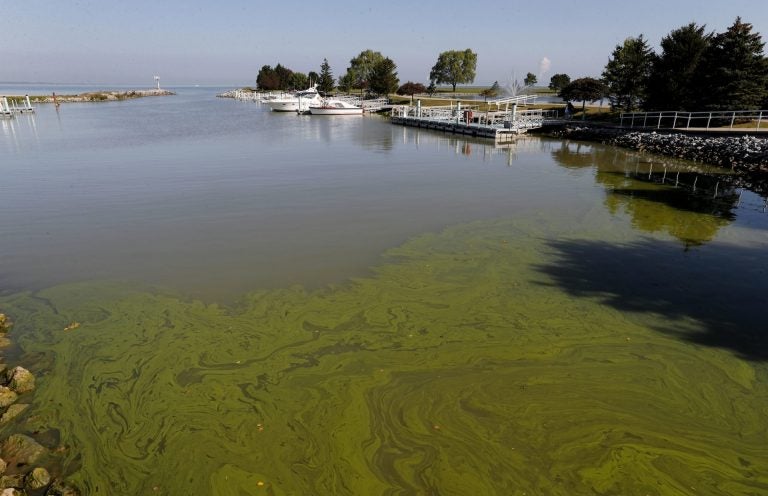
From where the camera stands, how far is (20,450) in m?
4.78

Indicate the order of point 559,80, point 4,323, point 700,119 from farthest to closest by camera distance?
point 559,80
point 700,119
point 4,323

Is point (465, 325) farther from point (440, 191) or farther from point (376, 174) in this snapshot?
point (376, 174)

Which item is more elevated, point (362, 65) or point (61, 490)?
point (362, 65)

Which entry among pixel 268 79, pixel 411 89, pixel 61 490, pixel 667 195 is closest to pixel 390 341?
pixel 61 490

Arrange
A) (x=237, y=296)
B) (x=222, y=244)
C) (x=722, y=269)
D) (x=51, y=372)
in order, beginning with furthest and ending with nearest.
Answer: (x=222, y=244) → (x=722, y=269) → (x=237, y=296) → (x=51, y=372)

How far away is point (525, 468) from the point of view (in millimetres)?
4684

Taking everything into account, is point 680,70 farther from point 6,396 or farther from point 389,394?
→ point 6,396

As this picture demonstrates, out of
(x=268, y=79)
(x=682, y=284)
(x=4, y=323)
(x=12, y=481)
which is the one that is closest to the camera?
(x=12, y=481)

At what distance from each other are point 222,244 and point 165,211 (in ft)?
12.7

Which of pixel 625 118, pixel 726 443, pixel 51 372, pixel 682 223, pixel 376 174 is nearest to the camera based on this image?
pixel 726 443

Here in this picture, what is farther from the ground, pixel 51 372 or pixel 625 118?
pixel 625 118

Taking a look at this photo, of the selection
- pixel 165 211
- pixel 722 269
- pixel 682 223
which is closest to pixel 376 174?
pixel 165 211

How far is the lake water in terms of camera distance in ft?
15.6

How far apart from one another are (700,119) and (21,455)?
33.8 meters
